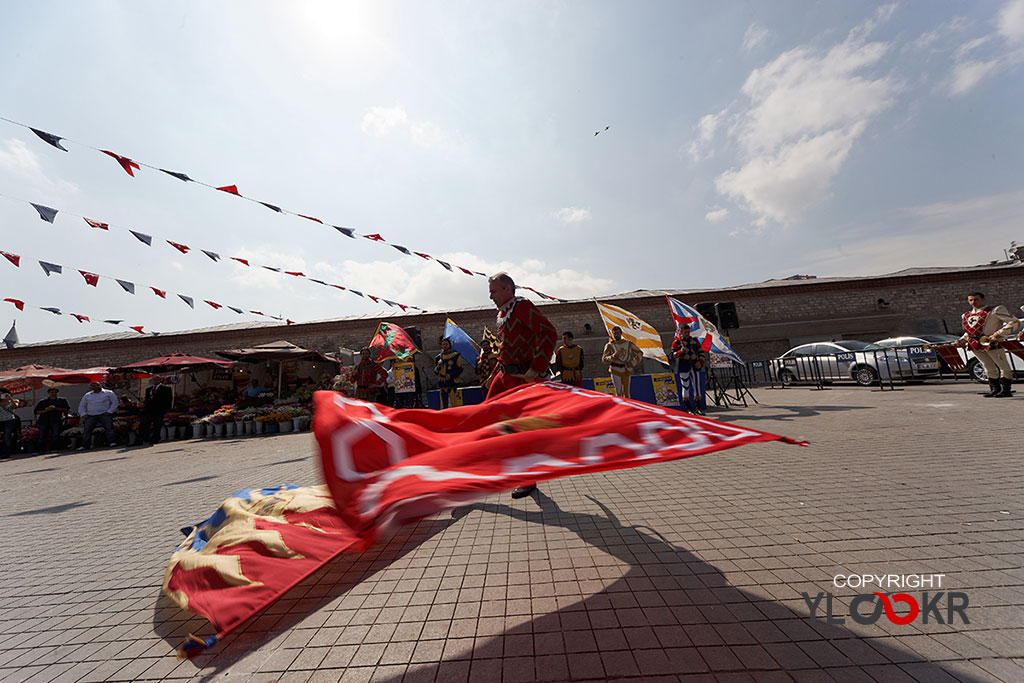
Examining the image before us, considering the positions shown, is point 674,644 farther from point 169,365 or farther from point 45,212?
point 169,365

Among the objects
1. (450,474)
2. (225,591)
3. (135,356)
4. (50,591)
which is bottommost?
(50,591)

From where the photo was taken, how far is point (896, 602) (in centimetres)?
186

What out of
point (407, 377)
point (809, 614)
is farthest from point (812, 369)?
point (809, 614)

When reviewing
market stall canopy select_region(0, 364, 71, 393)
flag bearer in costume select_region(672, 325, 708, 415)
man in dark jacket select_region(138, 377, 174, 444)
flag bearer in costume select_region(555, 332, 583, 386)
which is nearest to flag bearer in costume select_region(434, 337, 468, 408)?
flag bearer in costume select_region(555, 332, 583, 386)

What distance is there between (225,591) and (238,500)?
114 centimetres

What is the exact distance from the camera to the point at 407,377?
12.2 m

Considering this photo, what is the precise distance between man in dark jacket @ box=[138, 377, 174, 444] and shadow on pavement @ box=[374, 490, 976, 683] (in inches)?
581

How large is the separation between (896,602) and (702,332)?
359 inches

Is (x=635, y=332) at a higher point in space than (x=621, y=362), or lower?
higher

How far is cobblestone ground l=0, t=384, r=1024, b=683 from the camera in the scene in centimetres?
161

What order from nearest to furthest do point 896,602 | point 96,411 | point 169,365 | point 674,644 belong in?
A: point 674,644 → point 896,602 → point 96,411 → point 169,365

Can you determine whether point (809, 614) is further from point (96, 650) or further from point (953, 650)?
point (96, 650)

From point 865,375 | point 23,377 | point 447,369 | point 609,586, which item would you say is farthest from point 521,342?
point 23,377

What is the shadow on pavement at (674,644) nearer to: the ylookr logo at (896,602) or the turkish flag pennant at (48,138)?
the ylookr logo at (896,602)
